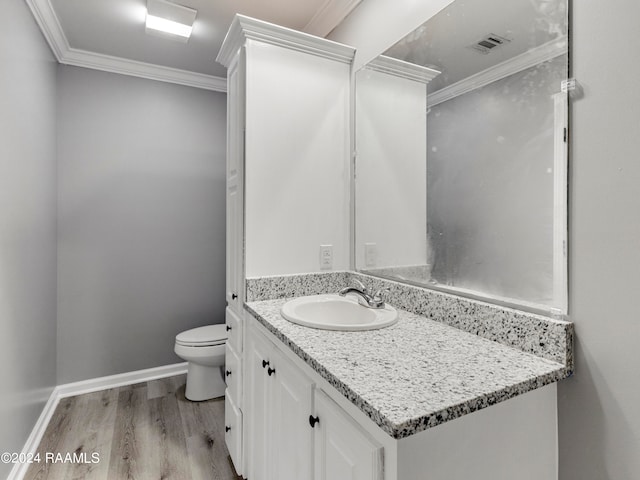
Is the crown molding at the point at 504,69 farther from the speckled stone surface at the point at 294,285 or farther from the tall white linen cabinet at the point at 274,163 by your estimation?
the speckled stone surface at the point at 294,285

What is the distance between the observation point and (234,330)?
174cm

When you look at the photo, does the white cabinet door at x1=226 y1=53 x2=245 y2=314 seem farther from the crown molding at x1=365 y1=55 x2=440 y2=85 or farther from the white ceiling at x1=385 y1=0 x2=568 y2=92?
the white ceiling at x1=385 y1=0 x2=568 y2=92

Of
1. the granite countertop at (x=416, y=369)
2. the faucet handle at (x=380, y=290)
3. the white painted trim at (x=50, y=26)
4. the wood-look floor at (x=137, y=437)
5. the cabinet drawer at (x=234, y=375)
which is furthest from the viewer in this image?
the white painted trim at (x=50, y=26)

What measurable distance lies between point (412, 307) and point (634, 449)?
2.38 ft

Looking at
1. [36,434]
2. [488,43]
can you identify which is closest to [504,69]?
[488,43]

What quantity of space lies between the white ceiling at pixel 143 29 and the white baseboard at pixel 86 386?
230cm

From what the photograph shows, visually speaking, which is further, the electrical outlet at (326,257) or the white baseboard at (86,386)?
the white baseboard at (86,386)

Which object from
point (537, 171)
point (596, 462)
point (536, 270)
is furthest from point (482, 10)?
point (596, 462)

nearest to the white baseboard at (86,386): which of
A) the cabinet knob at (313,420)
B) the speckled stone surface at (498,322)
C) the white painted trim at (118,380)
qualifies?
the white painted trim at (118,380)

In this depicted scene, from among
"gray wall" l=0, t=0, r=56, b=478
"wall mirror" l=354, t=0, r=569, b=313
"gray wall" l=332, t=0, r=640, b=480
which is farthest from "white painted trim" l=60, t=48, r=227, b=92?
"gray wall" l=332, t=0, r=640, b=480

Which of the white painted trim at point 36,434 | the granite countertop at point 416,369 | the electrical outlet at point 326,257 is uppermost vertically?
the electrical outlet at point 326,257

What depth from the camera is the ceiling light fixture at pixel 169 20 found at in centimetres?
191

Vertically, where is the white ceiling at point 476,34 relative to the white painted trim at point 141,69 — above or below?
below

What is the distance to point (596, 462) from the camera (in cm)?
87
